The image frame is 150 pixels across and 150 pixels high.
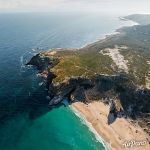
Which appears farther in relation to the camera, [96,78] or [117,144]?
[96,78]

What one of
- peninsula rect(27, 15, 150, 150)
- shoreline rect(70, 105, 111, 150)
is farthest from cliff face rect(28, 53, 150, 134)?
shoreline rect(70, 105, 111, 150)

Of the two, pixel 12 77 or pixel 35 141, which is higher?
pixel 35 141

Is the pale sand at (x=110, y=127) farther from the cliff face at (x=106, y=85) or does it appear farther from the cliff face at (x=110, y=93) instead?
the cliff face at (x=110, y=93)

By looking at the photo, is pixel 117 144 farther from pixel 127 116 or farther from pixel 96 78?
pixel 96 78

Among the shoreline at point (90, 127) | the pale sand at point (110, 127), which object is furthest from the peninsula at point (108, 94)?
the shoreline at point (90, 127)

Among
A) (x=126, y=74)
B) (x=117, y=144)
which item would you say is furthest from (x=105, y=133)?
(x=126, y=74)

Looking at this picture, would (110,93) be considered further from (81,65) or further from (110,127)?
(81,65)

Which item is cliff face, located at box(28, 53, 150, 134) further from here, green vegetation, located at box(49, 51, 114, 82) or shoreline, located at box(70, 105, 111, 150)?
shoreline, located at box(70, 105, 111, 150)

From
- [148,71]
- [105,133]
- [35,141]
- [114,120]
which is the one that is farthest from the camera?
Answer: [148,71]
